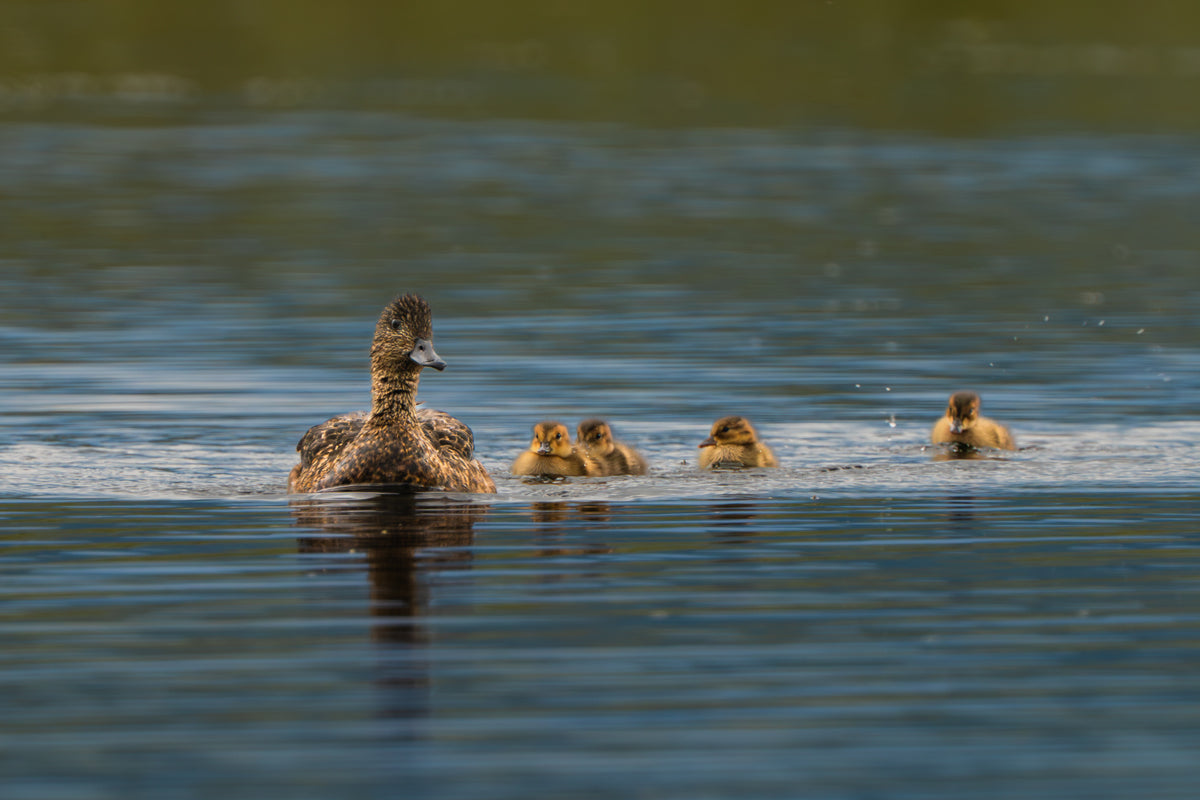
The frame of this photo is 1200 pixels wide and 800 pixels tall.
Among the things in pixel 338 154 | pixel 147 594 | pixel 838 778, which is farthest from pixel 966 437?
pixel 338 154

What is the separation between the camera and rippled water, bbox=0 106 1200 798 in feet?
27.2

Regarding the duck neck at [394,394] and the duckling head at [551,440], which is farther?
the duckling head at [551,440]

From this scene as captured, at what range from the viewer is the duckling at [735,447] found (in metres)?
15.1

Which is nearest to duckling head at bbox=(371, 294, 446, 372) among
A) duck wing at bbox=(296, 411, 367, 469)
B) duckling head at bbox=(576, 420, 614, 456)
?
duck wing at bbox=(296, 411, 367, 469)

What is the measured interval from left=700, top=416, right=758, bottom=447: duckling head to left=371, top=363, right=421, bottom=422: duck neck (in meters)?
2.09

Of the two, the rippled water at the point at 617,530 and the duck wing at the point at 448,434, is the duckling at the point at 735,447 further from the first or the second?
the duck wing at the point at 448,434

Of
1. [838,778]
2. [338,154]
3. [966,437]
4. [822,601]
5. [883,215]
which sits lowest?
[838,778]

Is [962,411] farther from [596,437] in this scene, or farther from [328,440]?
[328,440]

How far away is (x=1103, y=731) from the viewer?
8.48m

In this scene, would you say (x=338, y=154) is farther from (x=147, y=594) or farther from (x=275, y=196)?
(x=147, y=594)

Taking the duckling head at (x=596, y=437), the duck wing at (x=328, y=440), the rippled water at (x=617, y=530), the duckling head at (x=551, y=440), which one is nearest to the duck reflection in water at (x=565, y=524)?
the rippled water at (x=617, y=530)

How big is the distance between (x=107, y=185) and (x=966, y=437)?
87.9 ft

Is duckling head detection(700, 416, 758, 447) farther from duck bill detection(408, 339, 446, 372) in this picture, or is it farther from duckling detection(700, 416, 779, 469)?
duck bill detection(408, 339, 446, 372)

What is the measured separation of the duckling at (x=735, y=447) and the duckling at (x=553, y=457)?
2.58ft
